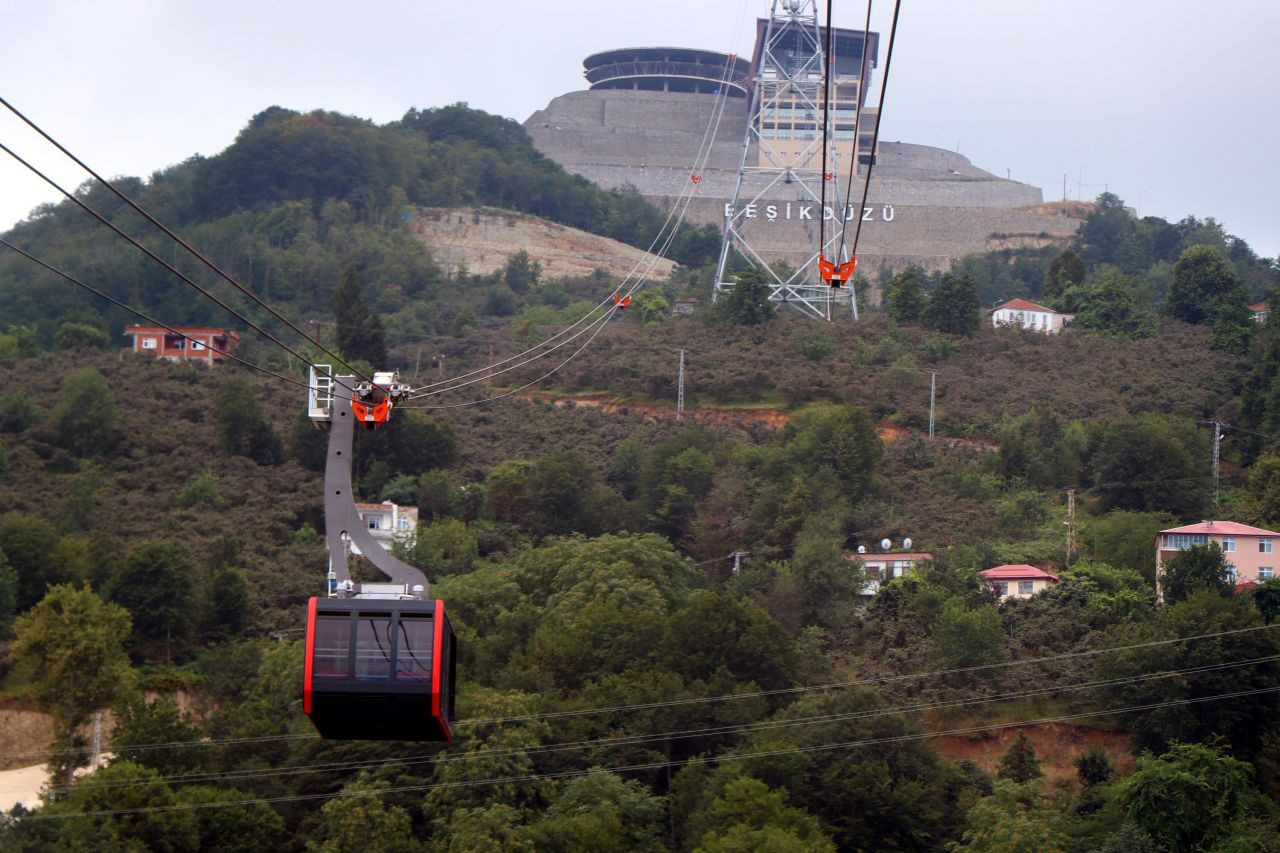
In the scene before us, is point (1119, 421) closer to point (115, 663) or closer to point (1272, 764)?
point (1272, 764)

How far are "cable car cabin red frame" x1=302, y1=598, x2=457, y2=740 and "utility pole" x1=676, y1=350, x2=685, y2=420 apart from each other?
42.5 metres

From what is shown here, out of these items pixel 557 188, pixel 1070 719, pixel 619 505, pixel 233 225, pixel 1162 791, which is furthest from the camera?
pixel 557 188

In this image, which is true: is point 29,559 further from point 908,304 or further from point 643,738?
point 908,304

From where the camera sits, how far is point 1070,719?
37.2m

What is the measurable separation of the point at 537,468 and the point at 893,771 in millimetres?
18870

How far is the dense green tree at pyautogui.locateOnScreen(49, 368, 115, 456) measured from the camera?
54.5 metres

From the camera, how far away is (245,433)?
54.8m

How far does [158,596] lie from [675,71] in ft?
230

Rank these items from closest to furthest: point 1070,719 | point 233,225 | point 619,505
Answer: point 1070,719
point 619,505
point 233,225

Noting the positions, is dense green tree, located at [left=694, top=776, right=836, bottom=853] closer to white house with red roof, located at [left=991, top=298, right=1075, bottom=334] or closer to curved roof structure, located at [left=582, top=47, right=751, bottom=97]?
white house with red roof, located at [left=991, top=298, right=1075, bottom=334]

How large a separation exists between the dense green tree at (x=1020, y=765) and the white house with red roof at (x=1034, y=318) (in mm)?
35981

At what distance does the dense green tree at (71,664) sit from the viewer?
35.6 m

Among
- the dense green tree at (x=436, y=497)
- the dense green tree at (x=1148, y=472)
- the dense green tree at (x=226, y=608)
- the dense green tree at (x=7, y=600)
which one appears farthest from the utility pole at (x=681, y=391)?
the dense green tree at (x=7, y=600)

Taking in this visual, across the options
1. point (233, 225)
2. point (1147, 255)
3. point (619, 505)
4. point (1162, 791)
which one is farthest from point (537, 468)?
point (1147, 255)
